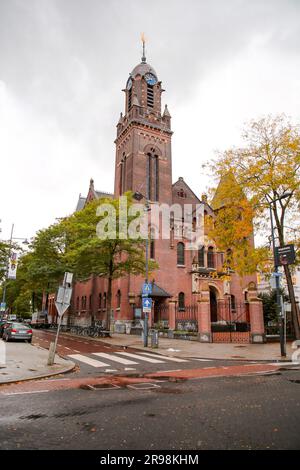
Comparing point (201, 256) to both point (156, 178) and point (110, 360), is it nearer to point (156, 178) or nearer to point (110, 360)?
point (156, 178)

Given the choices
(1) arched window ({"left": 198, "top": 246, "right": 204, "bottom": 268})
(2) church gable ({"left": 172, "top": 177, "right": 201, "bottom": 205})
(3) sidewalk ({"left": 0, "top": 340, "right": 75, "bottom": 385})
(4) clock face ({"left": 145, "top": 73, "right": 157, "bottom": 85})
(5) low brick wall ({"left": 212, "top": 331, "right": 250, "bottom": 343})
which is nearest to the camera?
(3) sidewalk ({"left": 0, "top": 340, "right": 75, "bottom": 385})

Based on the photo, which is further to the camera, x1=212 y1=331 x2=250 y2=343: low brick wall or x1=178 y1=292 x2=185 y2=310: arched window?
x1=178 y1=292 x2=185 y2=310: arched window

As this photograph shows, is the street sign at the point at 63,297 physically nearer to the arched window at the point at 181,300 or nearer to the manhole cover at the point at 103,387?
the manhole cover at the point at 103,387

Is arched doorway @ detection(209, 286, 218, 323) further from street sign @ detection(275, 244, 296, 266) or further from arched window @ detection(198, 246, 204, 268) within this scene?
street sign @ detection(275, 244, 296, 266)

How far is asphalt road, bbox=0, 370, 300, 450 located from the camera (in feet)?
15.0

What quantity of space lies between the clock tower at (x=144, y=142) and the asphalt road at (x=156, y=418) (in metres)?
30.6

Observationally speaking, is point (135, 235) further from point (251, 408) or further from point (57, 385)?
point (251, 408)

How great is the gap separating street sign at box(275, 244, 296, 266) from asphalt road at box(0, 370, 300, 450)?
28.9 feet

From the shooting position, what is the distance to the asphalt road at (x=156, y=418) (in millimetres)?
4582

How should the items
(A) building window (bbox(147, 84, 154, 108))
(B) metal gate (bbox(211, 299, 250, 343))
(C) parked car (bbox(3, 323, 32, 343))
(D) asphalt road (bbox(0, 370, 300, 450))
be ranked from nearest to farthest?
(D) asphalt road (bbox(0, 370, 300, 450)), (C) parked car (bbox(3, 323, 32, 343)), (B) metal gate (bbox(211, 299, 250, 343)), (A) building window (bbox(147, 84, 154, 108))

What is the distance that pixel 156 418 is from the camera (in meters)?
5.73

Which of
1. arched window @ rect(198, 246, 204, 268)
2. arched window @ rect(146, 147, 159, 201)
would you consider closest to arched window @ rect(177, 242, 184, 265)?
arched window @ rect(198, 246, 204, 268)

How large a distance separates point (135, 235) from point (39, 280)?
54.4 feet

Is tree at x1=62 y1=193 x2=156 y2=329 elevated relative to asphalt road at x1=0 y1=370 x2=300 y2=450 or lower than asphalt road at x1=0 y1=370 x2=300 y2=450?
elevated
